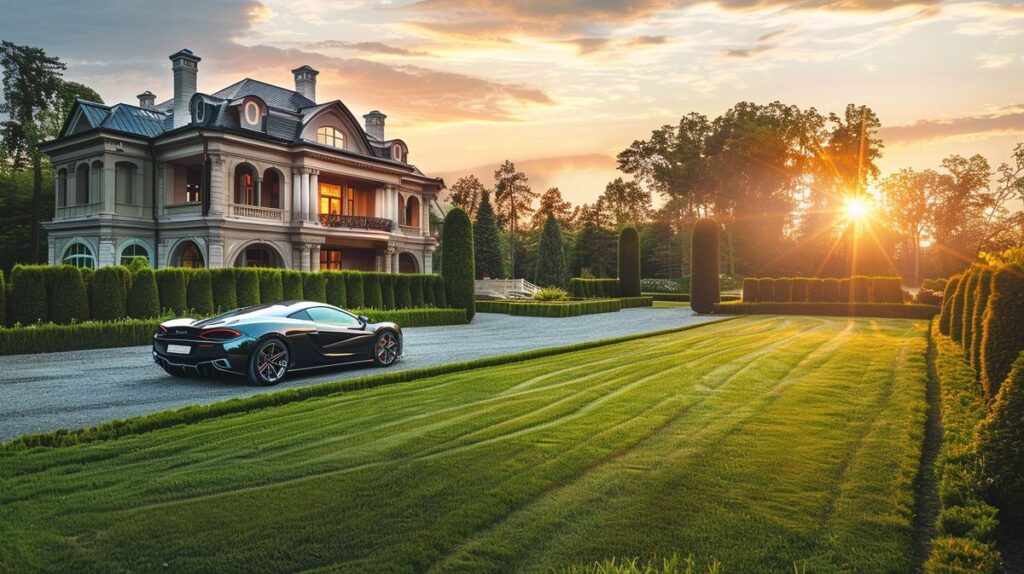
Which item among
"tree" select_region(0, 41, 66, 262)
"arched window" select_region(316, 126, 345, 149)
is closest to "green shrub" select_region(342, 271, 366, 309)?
"arched window" select_region(316, 126, 345, 149)

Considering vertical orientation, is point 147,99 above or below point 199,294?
above

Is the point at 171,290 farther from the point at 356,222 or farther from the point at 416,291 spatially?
the point at 356,222

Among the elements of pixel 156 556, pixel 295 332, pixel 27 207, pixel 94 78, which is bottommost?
pixel 156 556

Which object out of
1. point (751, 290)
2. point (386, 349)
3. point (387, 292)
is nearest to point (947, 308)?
point (751, 290)

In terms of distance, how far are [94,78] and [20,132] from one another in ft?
22.5

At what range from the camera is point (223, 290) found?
1695cm

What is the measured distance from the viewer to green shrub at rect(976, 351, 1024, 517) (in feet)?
13.0

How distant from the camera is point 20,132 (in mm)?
43031

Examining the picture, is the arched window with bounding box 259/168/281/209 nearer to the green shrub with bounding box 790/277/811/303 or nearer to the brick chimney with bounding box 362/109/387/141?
the brick chimney with bounding box 362/109/387/141

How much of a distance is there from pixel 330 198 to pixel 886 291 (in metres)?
29.1

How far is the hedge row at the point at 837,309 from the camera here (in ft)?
81.6

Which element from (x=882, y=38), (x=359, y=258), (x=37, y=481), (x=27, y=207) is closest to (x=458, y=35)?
(x=882, y=38)

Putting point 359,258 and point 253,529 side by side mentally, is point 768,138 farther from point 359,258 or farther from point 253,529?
point 253,529

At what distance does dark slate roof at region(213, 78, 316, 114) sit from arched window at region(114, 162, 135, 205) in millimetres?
6596
